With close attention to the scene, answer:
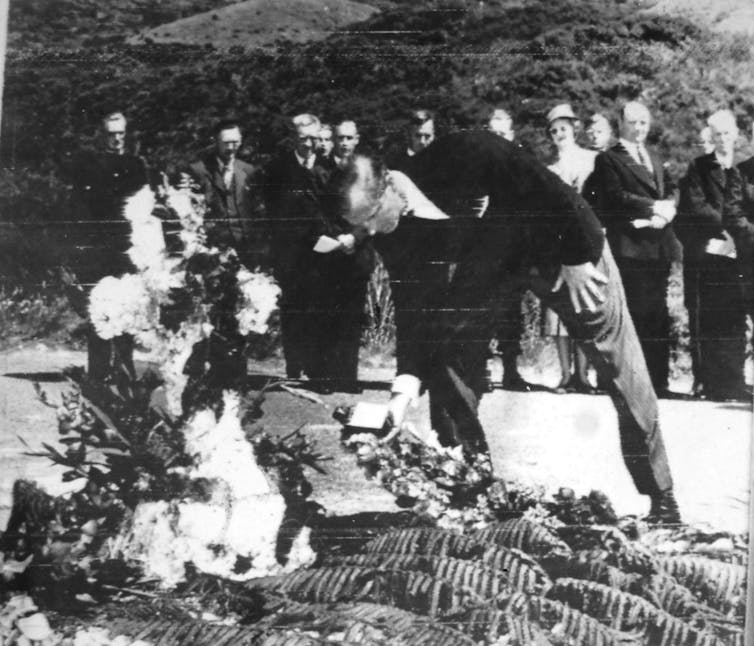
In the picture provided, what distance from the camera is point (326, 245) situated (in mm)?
2525

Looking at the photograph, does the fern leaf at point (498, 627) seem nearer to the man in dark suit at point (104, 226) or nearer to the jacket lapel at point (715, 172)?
the man in dark suit at point (104, 226)

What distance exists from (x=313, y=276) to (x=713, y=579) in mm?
1325

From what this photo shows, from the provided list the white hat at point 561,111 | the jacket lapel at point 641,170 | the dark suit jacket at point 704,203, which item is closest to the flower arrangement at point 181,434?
the white hat at point 561,111

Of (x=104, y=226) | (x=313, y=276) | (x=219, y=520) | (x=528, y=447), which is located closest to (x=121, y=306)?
(x=104, y=226)

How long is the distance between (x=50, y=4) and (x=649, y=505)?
6.94ft

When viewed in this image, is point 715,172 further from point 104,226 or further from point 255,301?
point 104,226

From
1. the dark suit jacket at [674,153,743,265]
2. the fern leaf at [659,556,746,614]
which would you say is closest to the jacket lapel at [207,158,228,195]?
the dark suit jacket at [674,153,743,265]

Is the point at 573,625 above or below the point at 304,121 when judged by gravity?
below

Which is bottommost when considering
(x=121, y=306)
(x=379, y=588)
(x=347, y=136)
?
(x=379, y=588)

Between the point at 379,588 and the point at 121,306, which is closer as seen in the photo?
the point at 379,588

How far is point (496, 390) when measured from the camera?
252 centimetres

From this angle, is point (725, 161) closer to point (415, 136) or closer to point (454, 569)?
point (415, 136)

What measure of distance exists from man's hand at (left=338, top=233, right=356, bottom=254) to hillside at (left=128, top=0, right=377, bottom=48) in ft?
1.78

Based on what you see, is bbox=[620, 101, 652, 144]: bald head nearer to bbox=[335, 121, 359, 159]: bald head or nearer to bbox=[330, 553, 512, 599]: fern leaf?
bbox=[335, 121, 359, 159]: bald head
